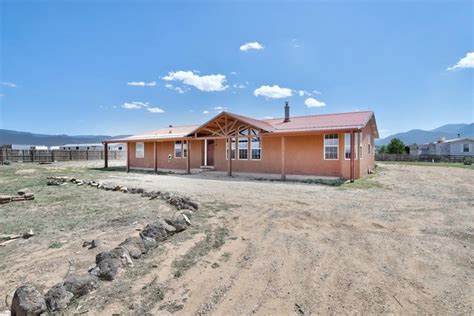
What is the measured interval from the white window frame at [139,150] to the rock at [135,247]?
61.4 ft

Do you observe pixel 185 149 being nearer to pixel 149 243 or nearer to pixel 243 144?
pixel 243 144

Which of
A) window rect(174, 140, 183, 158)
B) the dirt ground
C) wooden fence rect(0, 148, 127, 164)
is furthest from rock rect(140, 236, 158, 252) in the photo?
wooden fence rect(0, 148, 127, 164)

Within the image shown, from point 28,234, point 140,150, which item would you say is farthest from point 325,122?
point 140,150

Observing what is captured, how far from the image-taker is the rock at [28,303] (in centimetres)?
244

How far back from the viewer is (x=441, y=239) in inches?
173

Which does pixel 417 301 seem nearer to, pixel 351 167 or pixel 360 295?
pixel 360 295

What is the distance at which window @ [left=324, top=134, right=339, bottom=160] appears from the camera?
13.2 meters

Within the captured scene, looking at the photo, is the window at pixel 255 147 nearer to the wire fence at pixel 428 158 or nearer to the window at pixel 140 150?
the window at pixel 140 150

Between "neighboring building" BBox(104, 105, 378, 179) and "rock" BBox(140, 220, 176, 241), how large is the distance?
9.82 meters

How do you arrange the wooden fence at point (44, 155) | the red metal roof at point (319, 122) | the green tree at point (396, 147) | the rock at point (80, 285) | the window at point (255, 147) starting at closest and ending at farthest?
the rock at point (80, 285)
the red metal roof at point (319, 122)
the window at point (255, 147)
the wooden fence at point (44, 155)
the green tree at point (396, 147)

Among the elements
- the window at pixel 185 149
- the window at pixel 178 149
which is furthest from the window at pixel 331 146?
the window at pixel 178 149

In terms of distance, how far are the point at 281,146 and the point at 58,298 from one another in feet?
42.4

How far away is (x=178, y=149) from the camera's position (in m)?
19.6

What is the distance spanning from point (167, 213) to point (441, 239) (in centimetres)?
530
